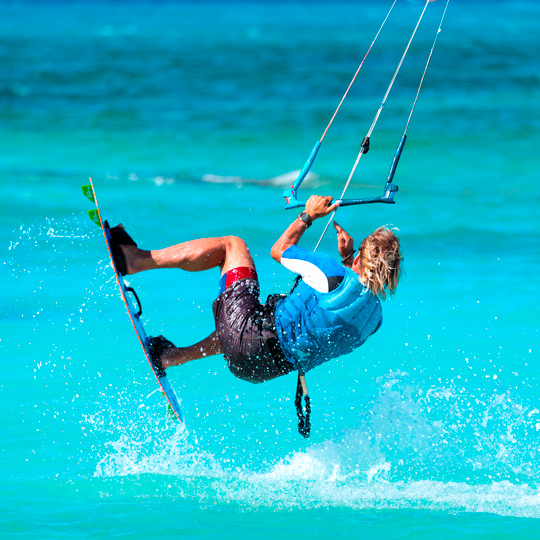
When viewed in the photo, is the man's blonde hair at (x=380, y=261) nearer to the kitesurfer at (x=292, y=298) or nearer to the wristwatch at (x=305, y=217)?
the kitesurfer at (x=292, y=298)

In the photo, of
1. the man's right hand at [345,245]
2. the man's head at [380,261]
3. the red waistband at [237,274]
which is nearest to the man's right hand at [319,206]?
the man's right hand at [345,245]

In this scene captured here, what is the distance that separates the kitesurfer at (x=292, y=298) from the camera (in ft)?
14.3

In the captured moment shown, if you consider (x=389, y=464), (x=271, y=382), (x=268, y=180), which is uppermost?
(x=268, y=180)

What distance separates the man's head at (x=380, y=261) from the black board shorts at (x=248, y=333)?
65 cm

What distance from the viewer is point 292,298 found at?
15.2 ft

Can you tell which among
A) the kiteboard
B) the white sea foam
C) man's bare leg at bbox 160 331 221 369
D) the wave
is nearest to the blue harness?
man's bare leg at bbox 160 331 221 369

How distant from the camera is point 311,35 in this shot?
42.2m

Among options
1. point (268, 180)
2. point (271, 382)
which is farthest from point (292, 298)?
point (268, 180)

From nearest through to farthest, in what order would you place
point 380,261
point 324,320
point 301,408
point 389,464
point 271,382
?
point 380,261 < point 324,320 < point 301,408 < point 389,464 < point 271,382

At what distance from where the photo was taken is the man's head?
4.34 metres

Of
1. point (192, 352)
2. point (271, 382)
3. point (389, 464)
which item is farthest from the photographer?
point (271, 382)

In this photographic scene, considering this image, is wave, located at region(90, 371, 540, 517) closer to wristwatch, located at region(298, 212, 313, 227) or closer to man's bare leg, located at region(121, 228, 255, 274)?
man's bare leg, located at region(121, 228, 255, 274)

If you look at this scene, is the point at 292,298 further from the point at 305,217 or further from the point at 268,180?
the point at 268,180

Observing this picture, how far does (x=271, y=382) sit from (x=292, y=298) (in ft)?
6.51
